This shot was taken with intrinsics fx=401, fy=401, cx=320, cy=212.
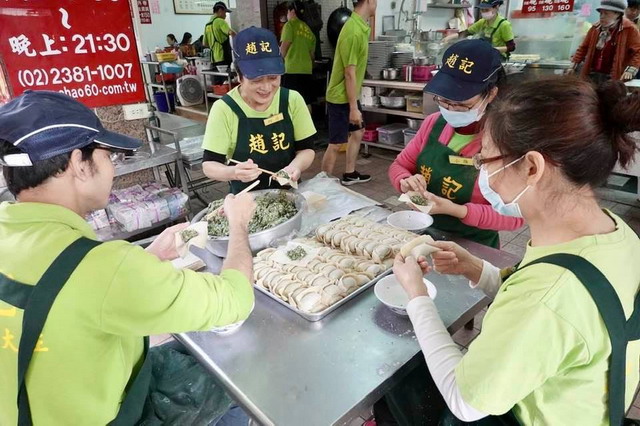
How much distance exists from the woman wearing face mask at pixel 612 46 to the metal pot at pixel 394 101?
2068 millimetres

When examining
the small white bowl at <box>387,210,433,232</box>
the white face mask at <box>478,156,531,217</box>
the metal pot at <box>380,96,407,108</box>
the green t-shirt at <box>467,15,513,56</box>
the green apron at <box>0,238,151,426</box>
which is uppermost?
the green t-shirt at <box>467,15,513,56</box>

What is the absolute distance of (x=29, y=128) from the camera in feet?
3.08

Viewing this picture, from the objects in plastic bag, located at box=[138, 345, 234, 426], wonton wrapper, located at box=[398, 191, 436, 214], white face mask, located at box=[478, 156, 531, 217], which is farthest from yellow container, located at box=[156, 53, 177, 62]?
white face mask, located at box=[478, 156, 531, 217]

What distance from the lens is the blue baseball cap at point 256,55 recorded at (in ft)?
6.95

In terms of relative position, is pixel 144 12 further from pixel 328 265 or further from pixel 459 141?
pixel 328 265

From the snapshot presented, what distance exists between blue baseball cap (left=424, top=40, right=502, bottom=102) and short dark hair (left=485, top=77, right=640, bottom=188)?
839 mm

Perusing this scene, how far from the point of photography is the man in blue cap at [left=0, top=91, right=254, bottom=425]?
90cm

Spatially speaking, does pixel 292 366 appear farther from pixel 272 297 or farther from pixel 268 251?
pixel 268 251

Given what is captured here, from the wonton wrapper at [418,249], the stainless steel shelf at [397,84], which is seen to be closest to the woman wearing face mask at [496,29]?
the stainless steel shelf at [397,84]

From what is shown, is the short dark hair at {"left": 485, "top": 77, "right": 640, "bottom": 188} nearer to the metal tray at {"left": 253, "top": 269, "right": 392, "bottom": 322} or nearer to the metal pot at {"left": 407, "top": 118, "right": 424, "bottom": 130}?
the metal tray at {"left": 253, "top": 269, "right": 392, "bottom": 322}

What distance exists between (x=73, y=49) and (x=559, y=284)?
327cm

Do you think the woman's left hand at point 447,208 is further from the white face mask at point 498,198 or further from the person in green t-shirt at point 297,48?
the person in green t-shirt at point 297,48

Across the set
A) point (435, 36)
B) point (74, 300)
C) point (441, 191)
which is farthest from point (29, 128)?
point (435, 36)

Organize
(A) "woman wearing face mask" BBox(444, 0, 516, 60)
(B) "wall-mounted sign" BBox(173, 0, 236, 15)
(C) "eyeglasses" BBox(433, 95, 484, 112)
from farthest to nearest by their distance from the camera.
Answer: (B) "wall-mounted sign" BBox(173, 0, 236, 15)
(A) "woman wearing face mask" BBox(444, 0, 516, 60)
(C) "eyeglasses" BBox(433, 95, 484, 112)
